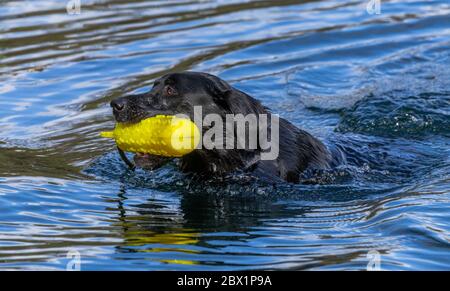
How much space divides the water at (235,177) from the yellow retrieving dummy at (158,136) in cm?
49

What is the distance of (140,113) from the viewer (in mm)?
7449

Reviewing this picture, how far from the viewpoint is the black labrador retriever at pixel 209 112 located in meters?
7.52

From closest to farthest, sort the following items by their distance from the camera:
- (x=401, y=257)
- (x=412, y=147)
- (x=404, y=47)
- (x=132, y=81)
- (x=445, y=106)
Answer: (x=401, y=257) < (x=412, y=147) < (x=445, y=106) < (x=132, y=81) < (x=404, y=47)

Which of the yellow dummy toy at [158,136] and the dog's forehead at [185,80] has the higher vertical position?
the dog's forehead at [185,80]

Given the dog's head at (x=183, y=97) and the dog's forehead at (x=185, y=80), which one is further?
the dog's forehead at (x=185, y=80)

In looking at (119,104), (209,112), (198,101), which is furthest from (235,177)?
(119,104)

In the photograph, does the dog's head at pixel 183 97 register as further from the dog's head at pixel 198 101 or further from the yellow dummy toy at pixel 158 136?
the yellow dummy toy at pixel 158 136

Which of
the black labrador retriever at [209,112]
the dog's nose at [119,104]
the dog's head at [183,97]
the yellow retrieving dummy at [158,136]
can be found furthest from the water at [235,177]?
the dog's nose at [119,104]

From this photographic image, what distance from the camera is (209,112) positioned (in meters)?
7.68

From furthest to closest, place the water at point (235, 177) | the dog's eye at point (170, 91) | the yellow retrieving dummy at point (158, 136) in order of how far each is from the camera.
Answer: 1. the dog's eye at point (170, 91)
2. the yellow retrieving dummy at point (158, 136)
3. the water at point (235, 177)

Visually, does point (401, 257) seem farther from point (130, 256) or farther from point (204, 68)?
point (204, 68)
